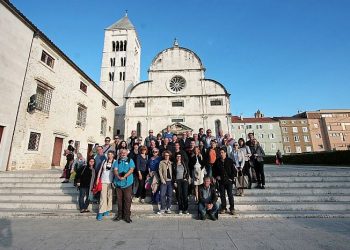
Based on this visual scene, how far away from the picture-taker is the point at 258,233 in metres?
4.18

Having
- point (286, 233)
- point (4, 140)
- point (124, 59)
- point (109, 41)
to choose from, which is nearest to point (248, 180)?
point (286, 233)

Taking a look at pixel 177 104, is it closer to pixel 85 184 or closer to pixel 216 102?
pixel 216 102

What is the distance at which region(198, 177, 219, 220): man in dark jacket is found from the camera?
5.30 metres

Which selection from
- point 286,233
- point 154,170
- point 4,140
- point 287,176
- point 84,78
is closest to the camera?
point 286,233

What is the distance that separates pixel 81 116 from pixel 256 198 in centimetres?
1799

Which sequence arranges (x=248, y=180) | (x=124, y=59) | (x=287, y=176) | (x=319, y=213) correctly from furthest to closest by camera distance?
(x=124, y=59) → (x=287, y=176) → (x=248, y=180) → (x=319, y=213)

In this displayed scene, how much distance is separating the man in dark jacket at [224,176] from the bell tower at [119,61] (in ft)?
89.9

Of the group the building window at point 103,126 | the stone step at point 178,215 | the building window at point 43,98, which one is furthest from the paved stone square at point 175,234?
the building window at point 103,126

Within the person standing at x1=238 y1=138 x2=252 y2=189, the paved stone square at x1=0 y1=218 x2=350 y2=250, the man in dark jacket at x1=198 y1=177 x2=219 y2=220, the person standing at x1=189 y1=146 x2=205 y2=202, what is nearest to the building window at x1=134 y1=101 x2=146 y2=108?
the person standing at x1=238 y1=138 x2=252 y2=189

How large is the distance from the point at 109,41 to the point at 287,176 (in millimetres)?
37774

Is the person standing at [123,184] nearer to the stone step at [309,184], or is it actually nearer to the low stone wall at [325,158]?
the stone step at [309,184]

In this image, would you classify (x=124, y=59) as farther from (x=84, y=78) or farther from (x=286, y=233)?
(x=286, y=233)

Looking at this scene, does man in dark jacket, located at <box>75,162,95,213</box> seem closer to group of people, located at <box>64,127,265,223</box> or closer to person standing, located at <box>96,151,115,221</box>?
group of people, located at <box>64,127,265,223</box>

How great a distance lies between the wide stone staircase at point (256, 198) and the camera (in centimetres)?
574
